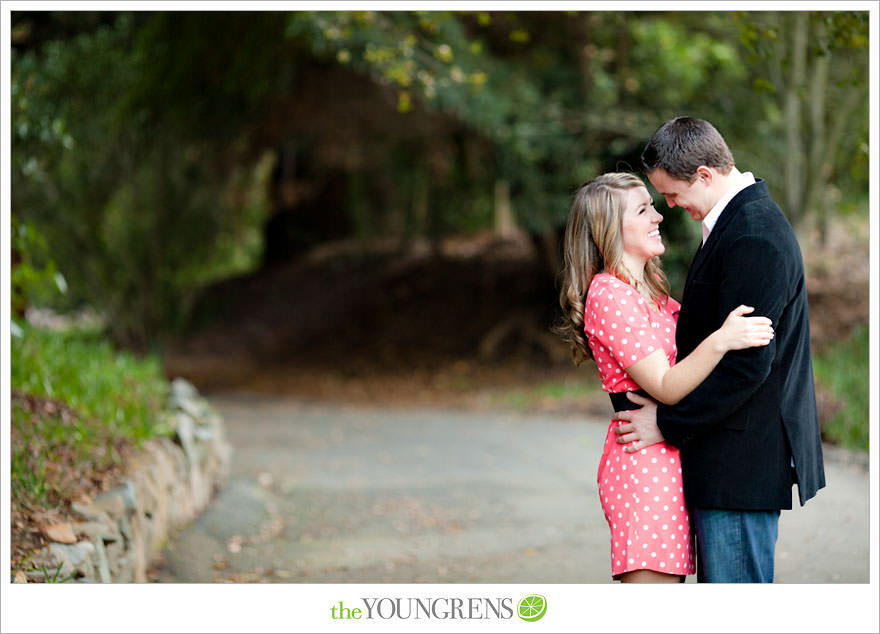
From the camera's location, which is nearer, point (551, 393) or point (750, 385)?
point (750, 385)

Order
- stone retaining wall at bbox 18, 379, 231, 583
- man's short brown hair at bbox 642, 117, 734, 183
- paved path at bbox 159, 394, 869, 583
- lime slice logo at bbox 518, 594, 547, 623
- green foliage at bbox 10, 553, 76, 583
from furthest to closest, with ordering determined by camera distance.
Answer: paved path at bbox 159, 394, 869, 583, stone retaining wall at bbox 18, 379, 231, 583, green foliage at bbox 10, 553, 76, 583, lime slice logo at bbox 518, 594, 547, 623, man's short brown hair at bbox 642, 117, 734, 183

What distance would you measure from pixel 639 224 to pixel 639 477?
65cm

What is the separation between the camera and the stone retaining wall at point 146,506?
367 centimetres

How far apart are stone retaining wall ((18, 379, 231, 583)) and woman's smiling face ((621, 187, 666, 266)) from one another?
2255 millimetres

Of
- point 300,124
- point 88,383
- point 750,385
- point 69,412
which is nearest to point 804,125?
point 300,124

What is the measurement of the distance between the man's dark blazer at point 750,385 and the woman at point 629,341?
0.08m

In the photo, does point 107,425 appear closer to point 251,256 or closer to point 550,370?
point 550,370

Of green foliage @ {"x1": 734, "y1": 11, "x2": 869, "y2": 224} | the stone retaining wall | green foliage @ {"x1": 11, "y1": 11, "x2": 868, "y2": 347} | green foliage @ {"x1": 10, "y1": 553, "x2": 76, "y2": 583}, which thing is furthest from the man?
green foliage @ {"x1": 734, "y1": 11, "x2": 869, "y2": 224}

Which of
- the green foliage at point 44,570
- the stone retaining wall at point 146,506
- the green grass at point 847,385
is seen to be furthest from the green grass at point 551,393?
the green foliage at point 44,570

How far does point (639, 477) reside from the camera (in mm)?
2520

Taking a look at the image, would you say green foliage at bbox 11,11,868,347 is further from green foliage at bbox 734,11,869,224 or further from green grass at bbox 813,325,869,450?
green grass at bbox 813,325,869,450

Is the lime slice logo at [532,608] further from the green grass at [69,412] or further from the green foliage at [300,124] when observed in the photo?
the green foliage at [300,124]

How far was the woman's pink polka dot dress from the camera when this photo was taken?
2.47 meters

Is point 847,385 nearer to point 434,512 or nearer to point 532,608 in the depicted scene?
point 434,512
